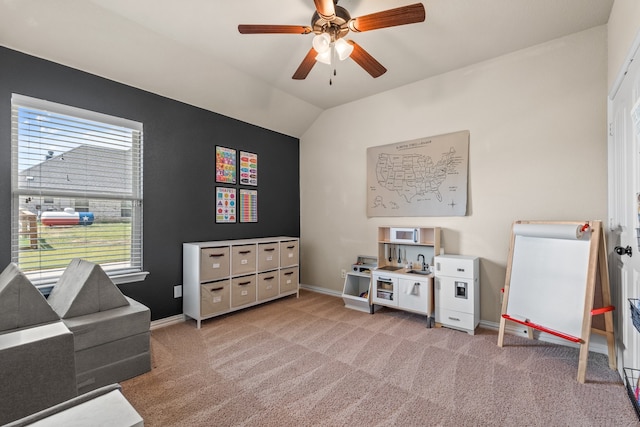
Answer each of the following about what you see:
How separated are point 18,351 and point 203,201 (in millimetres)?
2377

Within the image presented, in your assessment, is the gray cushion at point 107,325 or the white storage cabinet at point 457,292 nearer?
the gray cushion at point 107,325

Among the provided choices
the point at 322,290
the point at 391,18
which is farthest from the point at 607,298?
the point at 322,290

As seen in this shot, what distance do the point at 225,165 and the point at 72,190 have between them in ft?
5.17

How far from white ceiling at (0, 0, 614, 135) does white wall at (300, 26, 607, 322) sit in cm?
20

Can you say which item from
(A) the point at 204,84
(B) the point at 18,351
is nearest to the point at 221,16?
(A) the point at 204,84

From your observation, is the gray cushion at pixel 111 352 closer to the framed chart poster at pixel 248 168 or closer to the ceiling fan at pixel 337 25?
the framed chart poster at pixel 248 168

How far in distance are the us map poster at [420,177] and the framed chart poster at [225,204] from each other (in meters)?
1.79

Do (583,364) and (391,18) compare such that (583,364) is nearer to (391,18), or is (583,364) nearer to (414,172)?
(414,172)

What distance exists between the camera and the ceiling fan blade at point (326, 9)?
1837 mm

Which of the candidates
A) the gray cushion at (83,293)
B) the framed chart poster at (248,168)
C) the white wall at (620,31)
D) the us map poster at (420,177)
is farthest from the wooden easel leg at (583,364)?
the framed chart poster at (248,168)

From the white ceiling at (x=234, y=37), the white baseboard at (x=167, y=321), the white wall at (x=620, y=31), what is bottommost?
the white baseboard at (x=167, y=321)

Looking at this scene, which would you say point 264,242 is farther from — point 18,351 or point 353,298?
point 18,351

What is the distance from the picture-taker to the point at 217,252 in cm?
330

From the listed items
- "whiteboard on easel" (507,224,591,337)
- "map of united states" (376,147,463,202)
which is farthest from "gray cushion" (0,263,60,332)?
"whiteboard on easel" (507,224,591,337)
